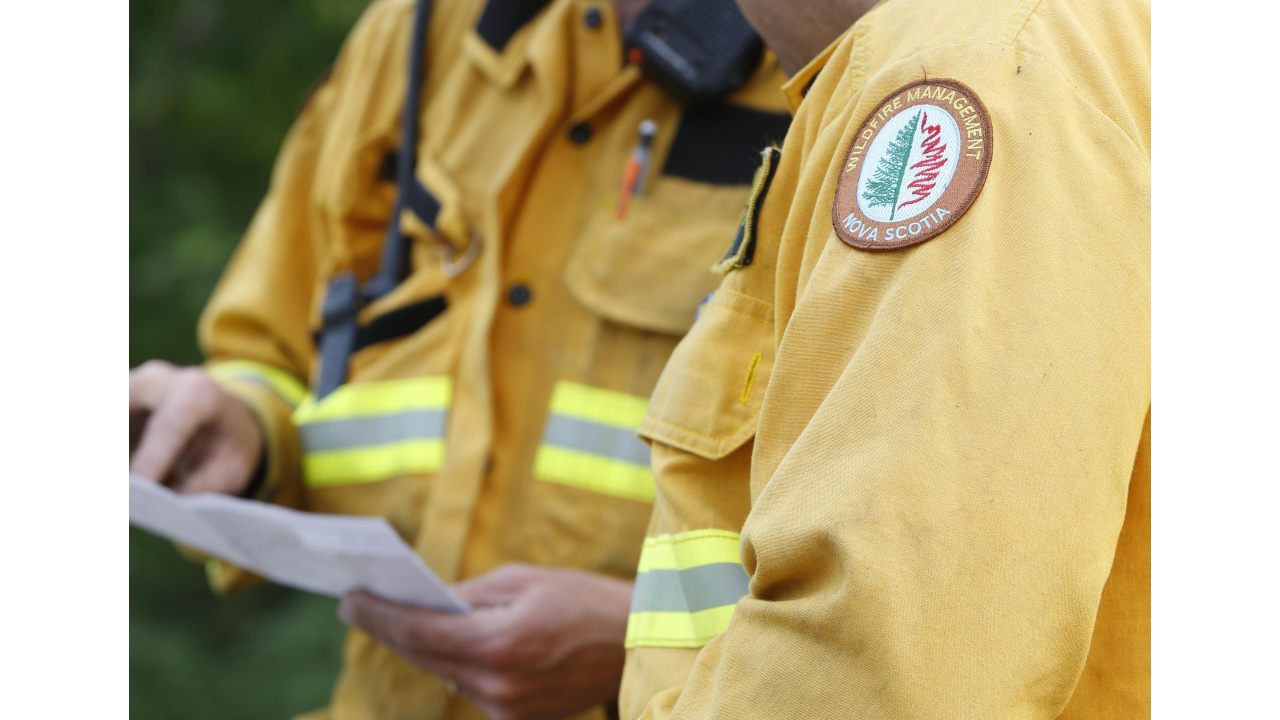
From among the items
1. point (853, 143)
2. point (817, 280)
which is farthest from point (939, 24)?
point (817, 280)

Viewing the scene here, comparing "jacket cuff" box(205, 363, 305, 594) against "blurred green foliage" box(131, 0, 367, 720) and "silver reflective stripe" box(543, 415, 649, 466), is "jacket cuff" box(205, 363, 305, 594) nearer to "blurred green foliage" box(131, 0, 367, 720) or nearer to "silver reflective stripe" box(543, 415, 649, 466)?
"silver reflective stripe" box(543, 415, 649, 466)

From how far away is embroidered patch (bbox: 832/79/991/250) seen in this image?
0.70 m

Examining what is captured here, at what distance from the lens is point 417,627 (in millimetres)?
1447

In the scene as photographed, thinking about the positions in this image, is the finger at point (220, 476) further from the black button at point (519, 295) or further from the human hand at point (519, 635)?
the black button at point (519, 295)

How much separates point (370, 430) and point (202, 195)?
8.75 ft

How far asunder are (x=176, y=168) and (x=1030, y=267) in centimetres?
395

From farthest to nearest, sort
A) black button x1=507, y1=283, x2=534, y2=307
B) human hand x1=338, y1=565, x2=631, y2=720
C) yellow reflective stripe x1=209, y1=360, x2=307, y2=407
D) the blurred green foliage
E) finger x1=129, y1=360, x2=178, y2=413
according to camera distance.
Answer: the blurred green foliage < yellow reflective stripe x1=209, y1=360, x2=307, y2=407 < finger x1=129, y1=360, x2=178, y2=413 < black button x1=507, y1=283, x2=534, y2=307 < human hand x1=338, y1=565, x2=631, y2=720

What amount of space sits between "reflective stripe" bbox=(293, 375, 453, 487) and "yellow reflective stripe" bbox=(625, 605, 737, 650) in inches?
29.8

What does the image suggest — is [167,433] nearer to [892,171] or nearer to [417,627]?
[417,627]

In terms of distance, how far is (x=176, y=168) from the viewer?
3.93 m

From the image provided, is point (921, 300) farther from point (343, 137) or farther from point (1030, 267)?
point (343, 137)

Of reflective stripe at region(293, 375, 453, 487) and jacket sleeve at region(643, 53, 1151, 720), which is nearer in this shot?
jacket sleeve at region(643, 53, 1151, 720)

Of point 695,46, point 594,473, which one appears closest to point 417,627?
point 594,473

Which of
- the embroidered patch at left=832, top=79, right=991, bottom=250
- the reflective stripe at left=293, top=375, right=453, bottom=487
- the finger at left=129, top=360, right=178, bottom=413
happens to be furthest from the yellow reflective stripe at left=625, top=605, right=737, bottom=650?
the finger at left=129, top=360, right=178, bottom=413
